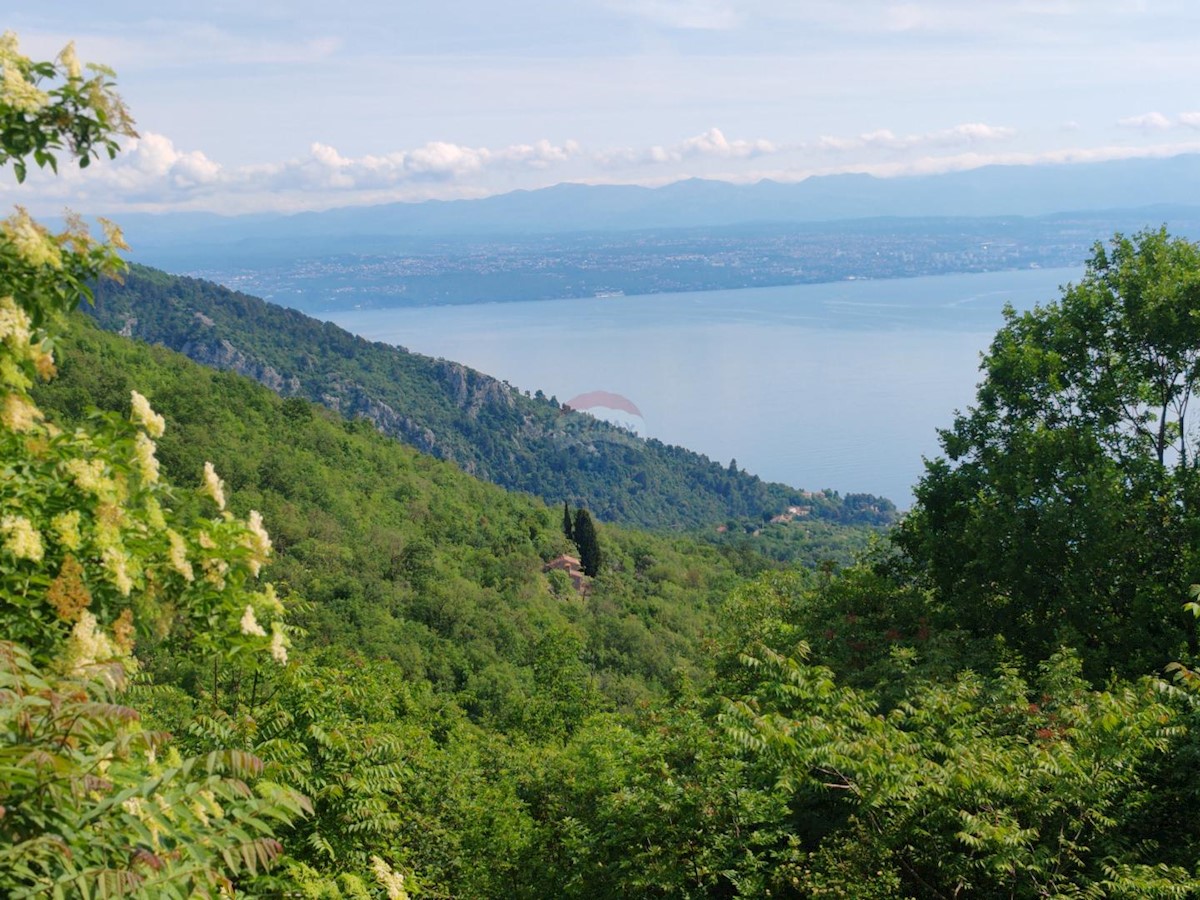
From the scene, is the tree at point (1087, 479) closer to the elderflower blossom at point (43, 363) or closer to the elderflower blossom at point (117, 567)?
the elderflower blossom at point (117, 567)

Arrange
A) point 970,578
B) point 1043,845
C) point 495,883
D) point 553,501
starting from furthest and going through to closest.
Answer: point 553,501 → point 970,578 → point 495,883 → point 1043,845

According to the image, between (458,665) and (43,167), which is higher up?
(43,167)

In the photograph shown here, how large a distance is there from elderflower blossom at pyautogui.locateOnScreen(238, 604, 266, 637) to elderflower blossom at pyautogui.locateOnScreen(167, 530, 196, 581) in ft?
0.67

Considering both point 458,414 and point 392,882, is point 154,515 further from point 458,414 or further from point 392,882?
point 458,414

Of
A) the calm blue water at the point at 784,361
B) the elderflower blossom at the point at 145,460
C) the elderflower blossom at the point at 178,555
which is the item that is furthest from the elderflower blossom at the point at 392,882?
the calm blue water at the point at 784,361

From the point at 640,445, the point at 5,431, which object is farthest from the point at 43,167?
the point at 640,445

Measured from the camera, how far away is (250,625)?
2.93 meters

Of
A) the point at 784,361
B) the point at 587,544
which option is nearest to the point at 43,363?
the point at 587,544

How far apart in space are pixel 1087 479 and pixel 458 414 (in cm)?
8167

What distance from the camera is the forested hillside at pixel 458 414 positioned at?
80500 mm

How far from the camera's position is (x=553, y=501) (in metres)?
85.4

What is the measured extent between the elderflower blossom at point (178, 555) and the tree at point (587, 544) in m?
42.3

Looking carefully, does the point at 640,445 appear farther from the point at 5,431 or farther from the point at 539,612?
the point at 5,431

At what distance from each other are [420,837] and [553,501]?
78105 millimetres
